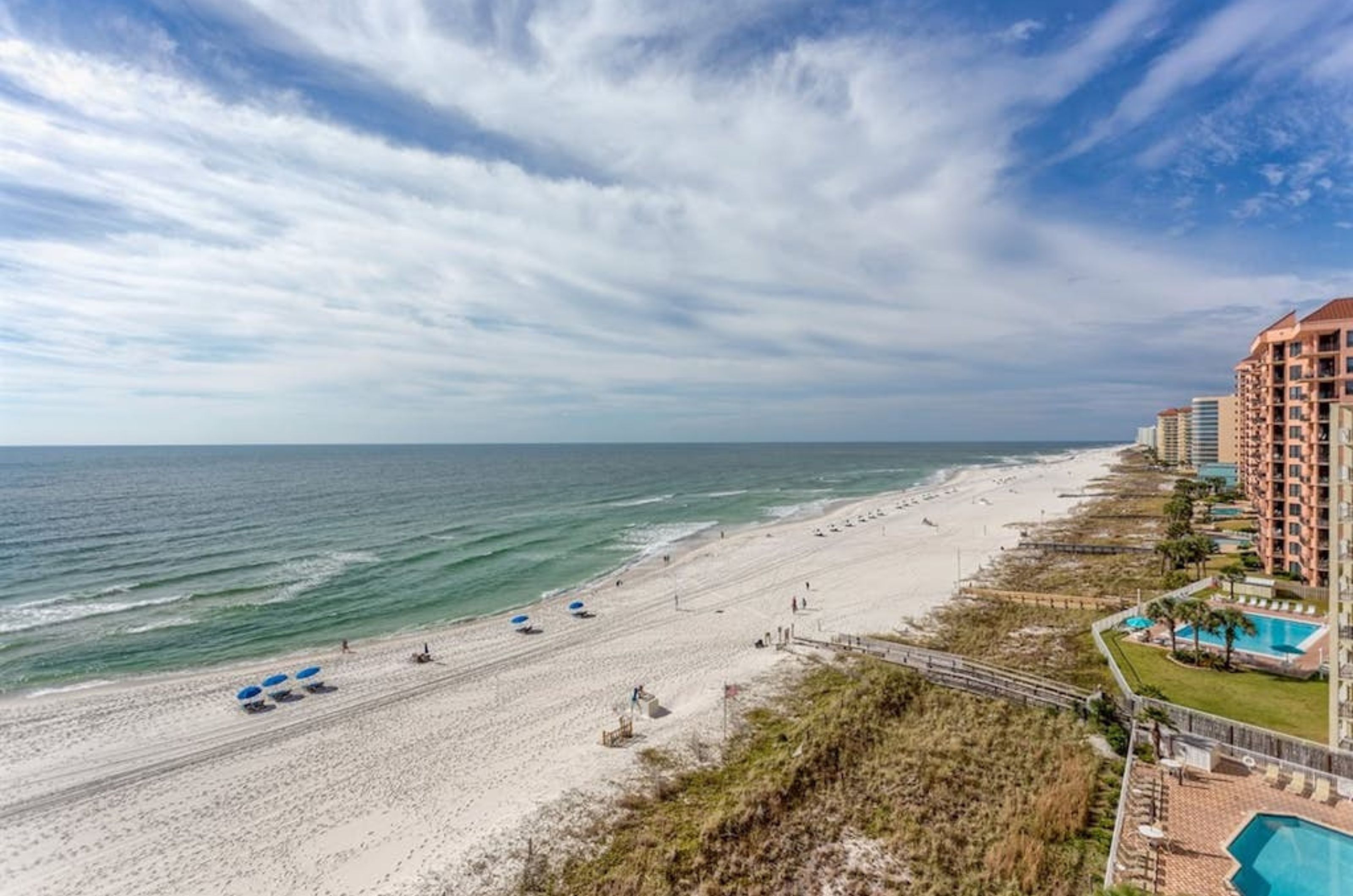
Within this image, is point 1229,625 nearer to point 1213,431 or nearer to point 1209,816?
point 1209,816

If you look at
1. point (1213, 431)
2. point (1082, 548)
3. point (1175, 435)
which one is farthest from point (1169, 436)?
point (1082, 548)

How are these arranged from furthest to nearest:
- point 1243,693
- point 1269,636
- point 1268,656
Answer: point 1269,636 → point 1268,656 → point 1243,693

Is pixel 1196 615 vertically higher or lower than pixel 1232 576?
higher

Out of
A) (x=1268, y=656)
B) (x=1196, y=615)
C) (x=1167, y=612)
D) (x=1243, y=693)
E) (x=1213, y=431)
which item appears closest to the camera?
(x=1243, y=693)

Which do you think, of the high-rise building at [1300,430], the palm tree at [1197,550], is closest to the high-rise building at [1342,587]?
the high-rise building at [1300,430]

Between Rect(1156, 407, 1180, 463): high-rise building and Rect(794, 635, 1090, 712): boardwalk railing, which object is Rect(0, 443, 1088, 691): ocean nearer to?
Rect(794, 635, 1090, 712): boardwalk railing

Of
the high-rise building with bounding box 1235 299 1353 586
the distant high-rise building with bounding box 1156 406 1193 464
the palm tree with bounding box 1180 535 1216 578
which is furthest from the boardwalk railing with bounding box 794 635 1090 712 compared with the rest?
the distant high-rise building with bounding box 1156 406 1193 464

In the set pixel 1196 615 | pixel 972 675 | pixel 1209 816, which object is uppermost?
pixel 1196 615
